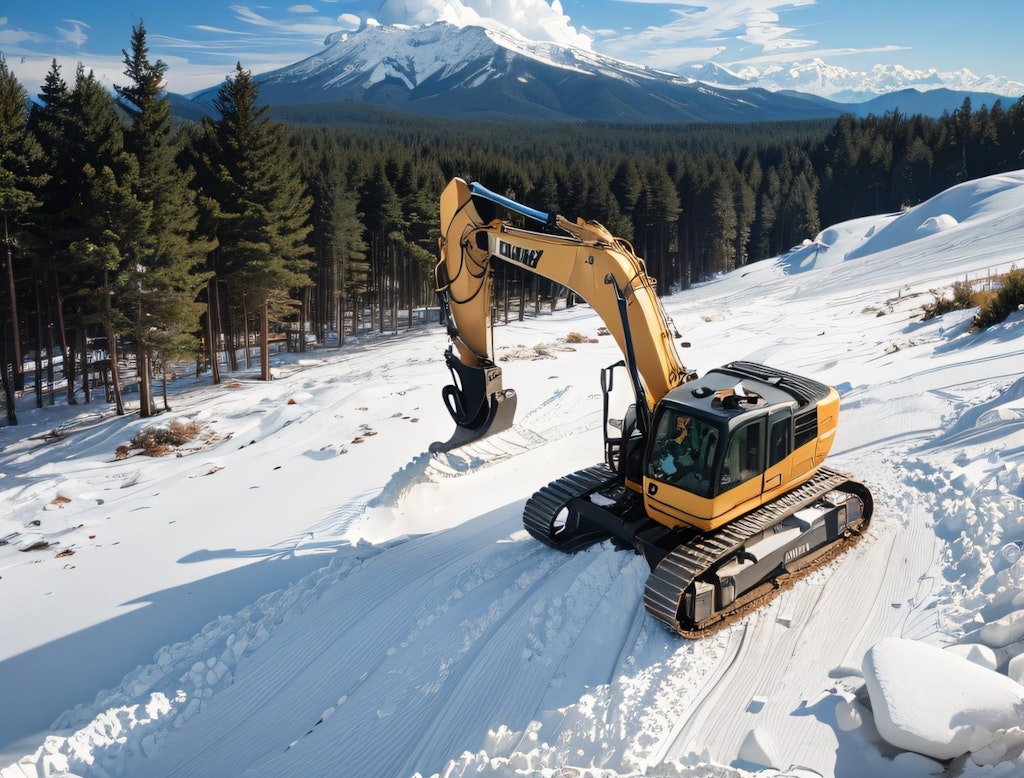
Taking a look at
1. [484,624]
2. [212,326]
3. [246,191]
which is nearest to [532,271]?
[484,624]

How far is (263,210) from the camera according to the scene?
1080 inches

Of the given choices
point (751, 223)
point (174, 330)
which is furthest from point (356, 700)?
point (751, 223)

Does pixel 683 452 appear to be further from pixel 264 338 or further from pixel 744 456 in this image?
pixel 264 338

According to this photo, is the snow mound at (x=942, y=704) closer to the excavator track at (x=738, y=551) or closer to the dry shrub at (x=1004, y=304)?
the excavator track at (x=738, y=551)

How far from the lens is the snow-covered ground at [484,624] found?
6152mm

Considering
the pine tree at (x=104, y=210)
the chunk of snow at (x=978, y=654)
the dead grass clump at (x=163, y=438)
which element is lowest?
the dead grass clump at (x=163, y=438)

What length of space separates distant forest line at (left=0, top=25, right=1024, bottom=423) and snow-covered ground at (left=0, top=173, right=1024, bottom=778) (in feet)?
28.5

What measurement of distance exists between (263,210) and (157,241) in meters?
5.55

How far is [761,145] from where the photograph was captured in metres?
103

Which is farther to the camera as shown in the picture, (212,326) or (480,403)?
(212,326)

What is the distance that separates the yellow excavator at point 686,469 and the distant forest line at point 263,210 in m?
16.2

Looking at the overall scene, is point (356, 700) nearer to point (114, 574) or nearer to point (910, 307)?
point (114, 574)

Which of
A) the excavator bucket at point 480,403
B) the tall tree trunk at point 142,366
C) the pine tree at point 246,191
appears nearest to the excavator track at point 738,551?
the excavator bucket at point 480,403

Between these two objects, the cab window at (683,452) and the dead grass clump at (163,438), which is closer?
the cab window at (683,452)
